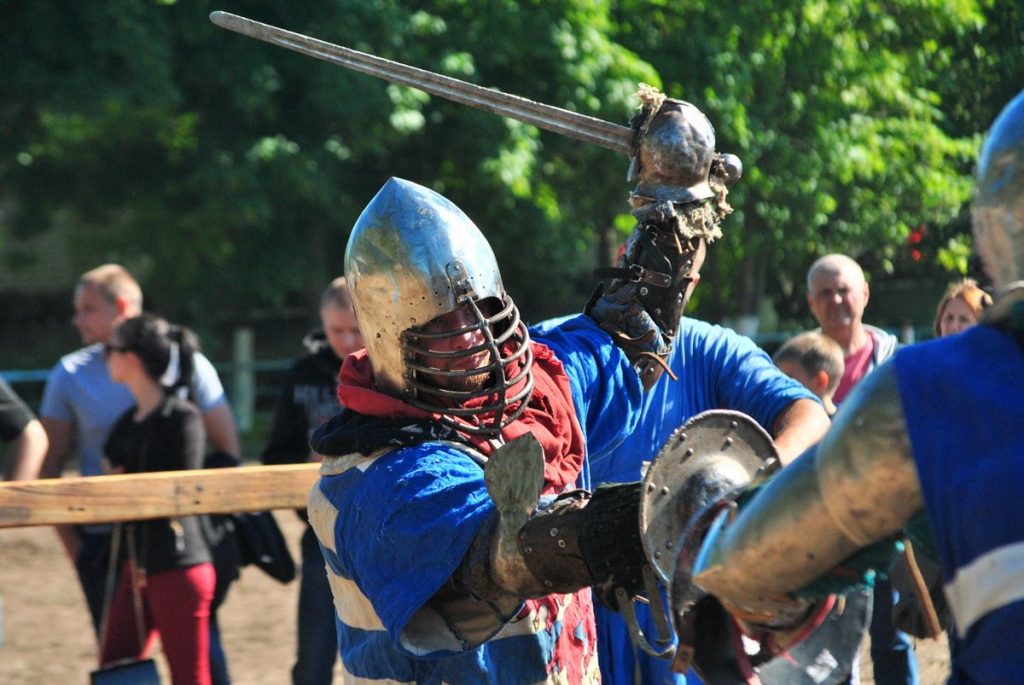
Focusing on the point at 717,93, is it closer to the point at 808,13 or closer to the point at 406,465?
the point at 808,13

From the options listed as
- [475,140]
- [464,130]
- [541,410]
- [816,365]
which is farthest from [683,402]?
[464,130]

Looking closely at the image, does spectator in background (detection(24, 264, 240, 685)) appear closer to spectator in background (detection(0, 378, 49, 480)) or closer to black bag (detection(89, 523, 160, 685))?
black bag (detection(89, 523, 160, 685))

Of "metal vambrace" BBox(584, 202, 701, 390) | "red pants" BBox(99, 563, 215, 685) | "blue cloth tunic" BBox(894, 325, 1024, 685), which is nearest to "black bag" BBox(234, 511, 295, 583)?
"red pants" BBox(99, 563, 215, 685)

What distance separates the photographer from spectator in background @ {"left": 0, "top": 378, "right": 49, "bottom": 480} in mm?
4211

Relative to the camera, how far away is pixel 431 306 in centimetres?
251

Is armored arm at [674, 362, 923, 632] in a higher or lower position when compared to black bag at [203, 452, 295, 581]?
higher

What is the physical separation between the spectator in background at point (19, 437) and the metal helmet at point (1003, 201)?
10.7 ft

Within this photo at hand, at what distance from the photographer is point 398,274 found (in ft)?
8.29

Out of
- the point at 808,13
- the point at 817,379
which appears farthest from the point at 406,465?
the point at 808,13

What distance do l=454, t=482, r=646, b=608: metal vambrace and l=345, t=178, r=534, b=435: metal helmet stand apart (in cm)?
37

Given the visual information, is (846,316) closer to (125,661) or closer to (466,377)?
(125,661)

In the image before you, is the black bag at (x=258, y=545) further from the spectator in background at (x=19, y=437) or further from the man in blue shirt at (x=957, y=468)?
the man in blue shirt at (x=957, y=468)

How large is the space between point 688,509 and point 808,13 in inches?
464

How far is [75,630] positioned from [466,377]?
4489 millimetres
